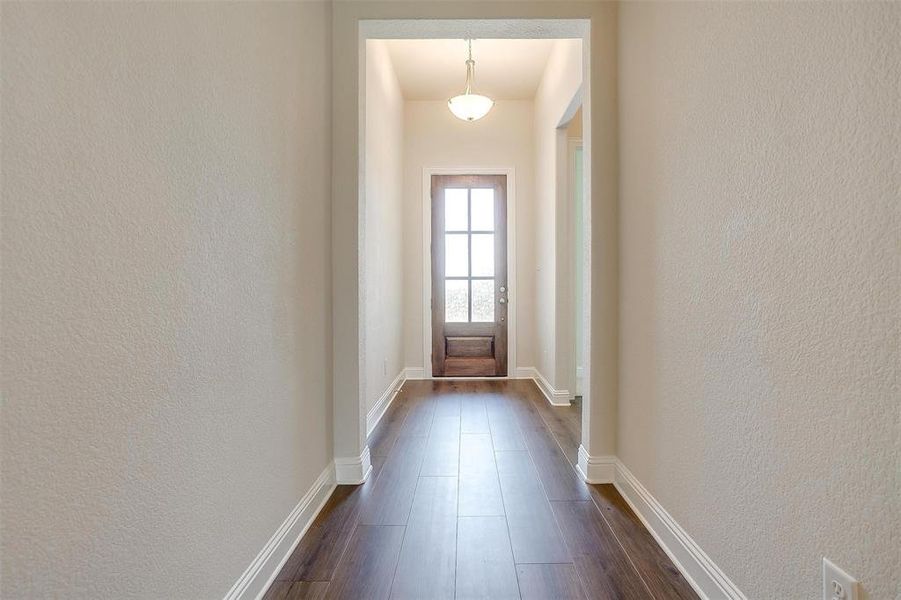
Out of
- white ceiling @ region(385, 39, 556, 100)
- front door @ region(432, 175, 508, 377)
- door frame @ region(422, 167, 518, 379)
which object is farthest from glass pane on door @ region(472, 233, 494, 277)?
white ceiling @ region(385, 39, 556, 100)

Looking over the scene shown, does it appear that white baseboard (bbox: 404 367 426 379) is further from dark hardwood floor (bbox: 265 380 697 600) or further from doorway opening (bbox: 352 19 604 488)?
dark hardwood floor (bbox: 265 380 697 600)

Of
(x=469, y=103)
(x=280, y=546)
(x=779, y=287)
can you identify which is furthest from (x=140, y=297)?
(x=469, y=103)

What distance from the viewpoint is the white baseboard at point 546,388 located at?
395 centimetres

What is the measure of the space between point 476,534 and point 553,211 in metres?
2.88

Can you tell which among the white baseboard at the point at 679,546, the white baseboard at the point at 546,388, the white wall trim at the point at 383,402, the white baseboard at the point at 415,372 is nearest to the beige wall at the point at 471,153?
the white baseboard at the point at 546,388

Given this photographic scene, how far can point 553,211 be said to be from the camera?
158 inches

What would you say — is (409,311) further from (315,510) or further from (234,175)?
(234,175)

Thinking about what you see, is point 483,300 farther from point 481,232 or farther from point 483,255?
point 481,232

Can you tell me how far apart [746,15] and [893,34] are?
0.50m

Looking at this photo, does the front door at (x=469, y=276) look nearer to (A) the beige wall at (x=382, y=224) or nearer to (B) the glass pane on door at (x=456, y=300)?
(B) the glass pane on door at (x=456, y=300)

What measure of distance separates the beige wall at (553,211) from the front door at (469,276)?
1.77 feet

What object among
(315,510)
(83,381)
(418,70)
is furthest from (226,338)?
(418,70)

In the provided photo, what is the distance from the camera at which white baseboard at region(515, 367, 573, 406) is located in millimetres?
3951

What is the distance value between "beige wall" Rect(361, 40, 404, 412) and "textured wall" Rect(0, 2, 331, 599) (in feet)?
4.57
